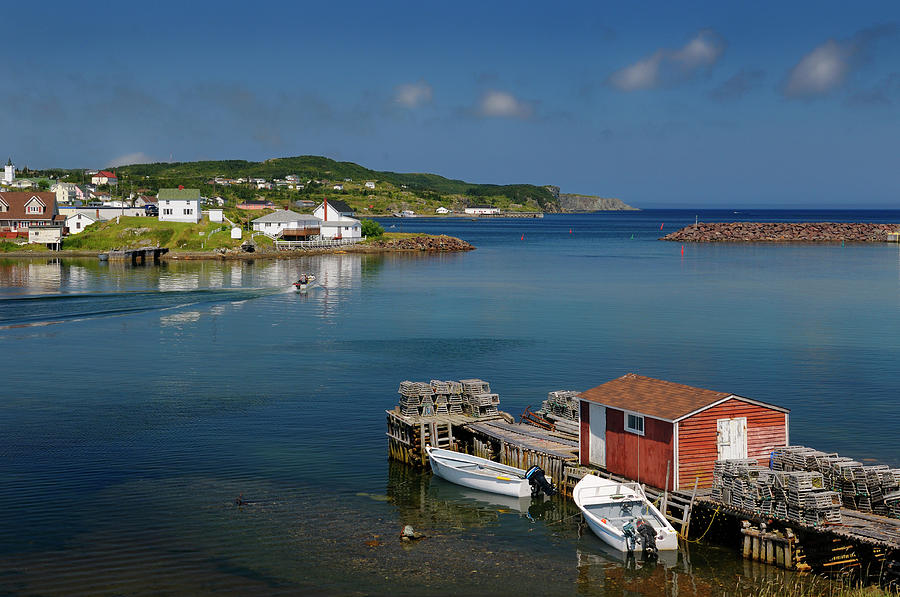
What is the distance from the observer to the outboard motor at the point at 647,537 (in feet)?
88.2

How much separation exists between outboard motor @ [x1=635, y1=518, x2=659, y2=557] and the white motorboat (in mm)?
5238

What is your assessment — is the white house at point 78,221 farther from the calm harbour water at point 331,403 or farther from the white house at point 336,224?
the calm harbour water at point 331,403

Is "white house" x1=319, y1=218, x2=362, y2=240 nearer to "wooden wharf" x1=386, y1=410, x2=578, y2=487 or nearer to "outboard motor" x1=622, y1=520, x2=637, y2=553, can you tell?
"wooden wharf" x1=386, y1=410, x2=578, y2=487

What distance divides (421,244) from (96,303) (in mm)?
95492

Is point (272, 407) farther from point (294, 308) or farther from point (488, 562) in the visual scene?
point (294, 308)

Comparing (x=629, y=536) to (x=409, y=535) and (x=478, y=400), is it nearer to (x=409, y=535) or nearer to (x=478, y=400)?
(x=409, y=535)

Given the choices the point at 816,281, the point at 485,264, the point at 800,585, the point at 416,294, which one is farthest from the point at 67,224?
the point at 800,585

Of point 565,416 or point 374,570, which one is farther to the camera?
point 565,416

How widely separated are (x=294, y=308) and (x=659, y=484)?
60.9 metres

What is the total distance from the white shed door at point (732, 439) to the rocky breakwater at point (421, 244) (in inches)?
5675

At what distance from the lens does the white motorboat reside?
3219 cm

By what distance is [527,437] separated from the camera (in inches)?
1400

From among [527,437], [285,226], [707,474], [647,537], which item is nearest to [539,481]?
[527,437]

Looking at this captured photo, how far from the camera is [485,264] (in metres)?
142
